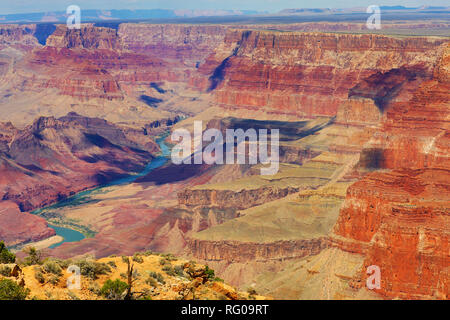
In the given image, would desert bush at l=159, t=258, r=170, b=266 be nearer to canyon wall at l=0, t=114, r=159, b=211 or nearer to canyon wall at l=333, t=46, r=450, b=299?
canyon wall at l=333, t=46, r=450, b=299

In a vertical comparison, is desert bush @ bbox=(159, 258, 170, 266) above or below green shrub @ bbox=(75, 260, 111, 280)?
below

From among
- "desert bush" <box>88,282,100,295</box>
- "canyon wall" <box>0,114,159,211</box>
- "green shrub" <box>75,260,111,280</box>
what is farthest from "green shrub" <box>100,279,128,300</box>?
"canyon wall" <box>0,114,159,211</box>

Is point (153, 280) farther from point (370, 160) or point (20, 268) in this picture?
point (370, 160)

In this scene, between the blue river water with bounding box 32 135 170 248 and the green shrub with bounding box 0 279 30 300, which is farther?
the blue river water with bounding box 32 135 170 248

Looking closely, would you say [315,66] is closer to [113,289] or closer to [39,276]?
[113,289]

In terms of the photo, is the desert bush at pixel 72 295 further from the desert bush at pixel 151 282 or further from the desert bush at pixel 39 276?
the desert bush at pixel 151 282

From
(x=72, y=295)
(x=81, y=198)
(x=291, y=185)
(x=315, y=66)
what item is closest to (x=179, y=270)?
(x=72, y=295)
